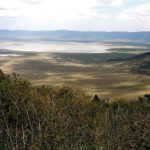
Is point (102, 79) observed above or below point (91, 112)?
below

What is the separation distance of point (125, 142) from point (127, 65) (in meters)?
180

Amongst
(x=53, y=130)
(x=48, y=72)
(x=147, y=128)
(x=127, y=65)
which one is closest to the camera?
(x=147, y=128)

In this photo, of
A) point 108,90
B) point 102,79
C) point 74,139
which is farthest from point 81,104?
point 102,79

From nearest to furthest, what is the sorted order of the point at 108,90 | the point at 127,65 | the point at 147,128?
1. the point at 147,128
2. the point at 108,90
3. the point at 127,65

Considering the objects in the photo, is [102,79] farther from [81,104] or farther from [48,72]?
[81,104]

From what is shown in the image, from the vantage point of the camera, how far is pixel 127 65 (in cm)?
19512

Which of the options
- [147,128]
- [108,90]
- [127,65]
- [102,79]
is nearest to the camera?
[147,128]

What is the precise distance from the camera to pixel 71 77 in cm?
14225

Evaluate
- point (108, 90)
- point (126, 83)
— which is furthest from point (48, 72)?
point (108, 90)

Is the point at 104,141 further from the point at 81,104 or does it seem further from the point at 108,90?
the point at 108,90

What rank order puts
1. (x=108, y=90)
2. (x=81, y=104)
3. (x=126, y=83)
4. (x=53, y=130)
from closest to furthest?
(x=53, y=130) → (x=81, y=104) → (x=108, y=90) → (x=126, y=83)

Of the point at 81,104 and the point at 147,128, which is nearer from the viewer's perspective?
the point at 147,128

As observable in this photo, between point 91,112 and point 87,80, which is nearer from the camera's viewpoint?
point 91,112

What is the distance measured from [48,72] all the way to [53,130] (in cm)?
14058
